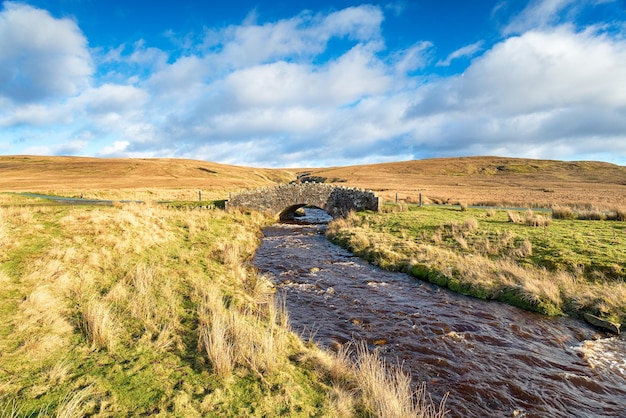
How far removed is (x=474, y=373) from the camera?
7.63m

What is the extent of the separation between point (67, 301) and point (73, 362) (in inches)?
109

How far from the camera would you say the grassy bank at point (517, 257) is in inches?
427

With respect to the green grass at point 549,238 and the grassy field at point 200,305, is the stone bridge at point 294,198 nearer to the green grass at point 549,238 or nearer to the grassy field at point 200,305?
the green grass at point 549,238

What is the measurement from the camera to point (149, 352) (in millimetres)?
6664

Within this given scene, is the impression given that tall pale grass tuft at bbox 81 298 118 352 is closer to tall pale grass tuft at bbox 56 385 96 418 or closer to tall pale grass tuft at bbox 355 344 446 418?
tall pale grass tuft at bbox 56 385 96 418

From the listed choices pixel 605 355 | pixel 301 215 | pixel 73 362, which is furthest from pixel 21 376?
pixel 301 215

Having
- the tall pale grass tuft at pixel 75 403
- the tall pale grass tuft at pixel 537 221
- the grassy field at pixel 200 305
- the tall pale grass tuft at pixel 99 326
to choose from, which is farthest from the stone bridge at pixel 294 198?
the tall pale grass tuft at pixel 75 403

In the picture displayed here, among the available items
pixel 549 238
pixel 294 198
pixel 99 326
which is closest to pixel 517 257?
pixel 549 238

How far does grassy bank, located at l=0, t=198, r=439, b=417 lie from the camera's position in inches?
208

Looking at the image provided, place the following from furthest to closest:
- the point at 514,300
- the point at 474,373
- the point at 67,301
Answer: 1. the point at 514,300
2. the point at 67,301
3. the point at 474,373

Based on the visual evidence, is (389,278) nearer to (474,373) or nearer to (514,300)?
(514,300)

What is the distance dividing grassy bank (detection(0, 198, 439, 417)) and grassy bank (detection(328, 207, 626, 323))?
689 centimetres

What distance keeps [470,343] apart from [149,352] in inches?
308

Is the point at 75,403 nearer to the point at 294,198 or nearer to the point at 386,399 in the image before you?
the point at 386,399
